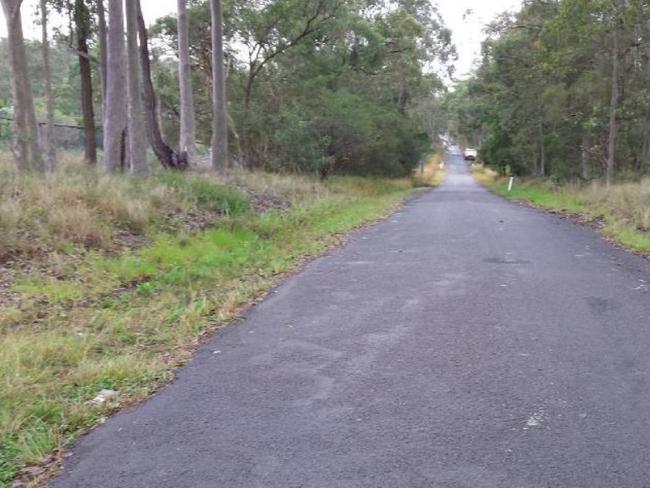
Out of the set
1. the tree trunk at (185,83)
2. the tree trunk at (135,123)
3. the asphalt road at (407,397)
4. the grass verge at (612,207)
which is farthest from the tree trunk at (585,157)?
the asphalt road at (407,397)

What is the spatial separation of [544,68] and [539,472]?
80.7 ft

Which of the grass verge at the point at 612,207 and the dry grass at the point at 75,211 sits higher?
the dry grass at the point at 75,211

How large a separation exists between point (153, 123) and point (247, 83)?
12.1 m

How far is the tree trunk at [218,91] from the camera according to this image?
67.8 ft

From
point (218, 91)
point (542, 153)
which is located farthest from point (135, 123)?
point (542, 153)

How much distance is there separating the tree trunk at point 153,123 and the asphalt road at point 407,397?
12117 mm

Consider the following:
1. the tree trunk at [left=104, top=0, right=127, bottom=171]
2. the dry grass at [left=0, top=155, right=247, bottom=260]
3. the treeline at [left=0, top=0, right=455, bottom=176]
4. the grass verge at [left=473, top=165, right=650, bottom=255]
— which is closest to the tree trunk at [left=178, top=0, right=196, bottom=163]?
the treeline at [left=0, top=0, right=455, bottom=176]

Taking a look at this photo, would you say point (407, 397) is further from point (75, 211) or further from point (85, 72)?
point (85, 72)

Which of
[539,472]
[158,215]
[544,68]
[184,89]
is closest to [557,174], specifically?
[544,68]

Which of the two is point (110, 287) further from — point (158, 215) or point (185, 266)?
point (158, 215)

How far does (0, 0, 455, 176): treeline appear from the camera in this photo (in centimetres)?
1619

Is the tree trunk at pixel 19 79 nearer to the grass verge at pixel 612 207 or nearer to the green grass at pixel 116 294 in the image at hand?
the green grass at pixel 116 294

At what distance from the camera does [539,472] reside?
11.7ft

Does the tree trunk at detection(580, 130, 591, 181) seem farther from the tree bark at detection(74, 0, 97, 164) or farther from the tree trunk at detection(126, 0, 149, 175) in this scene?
the tree bark at detection(74, 0, 97, 164)
